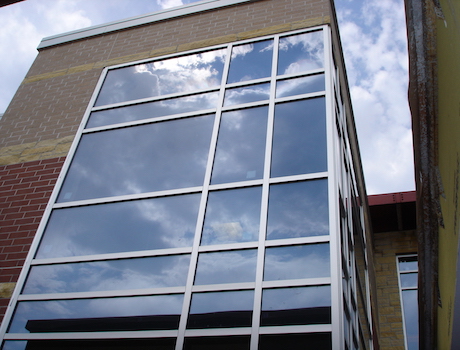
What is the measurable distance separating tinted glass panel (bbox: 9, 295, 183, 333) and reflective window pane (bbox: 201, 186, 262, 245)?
0.80 meters

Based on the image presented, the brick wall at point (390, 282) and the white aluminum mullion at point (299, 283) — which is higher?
the brick wall at point (390, 282)

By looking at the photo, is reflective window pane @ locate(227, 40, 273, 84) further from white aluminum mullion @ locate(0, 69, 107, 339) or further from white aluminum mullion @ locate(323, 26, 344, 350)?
white aluminum mullion @ locate(0, 69, 107, 339)

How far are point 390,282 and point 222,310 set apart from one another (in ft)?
23.5

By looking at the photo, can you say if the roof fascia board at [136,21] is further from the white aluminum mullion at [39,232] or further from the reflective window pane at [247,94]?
the reflective window pane at [247,94]

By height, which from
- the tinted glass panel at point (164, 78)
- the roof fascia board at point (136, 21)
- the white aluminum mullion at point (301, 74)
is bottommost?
the white aluminum mullion at point (301, 74)

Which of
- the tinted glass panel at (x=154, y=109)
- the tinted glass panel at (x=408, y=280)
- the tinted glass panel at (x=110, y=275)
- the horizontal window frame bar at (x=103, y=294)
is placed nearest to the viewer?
the horizontal window frame bar at (x=103, y=294)

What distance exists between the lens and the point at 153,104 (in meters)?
6.98

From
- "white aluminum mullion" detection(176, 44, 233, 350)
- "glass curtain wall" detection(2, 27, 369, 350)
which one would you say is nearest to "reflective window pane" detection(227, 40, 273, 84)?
"glass curtain wall" detection(2, 27, 369, 350)

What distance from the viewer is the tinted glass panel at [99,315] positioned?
188 inches

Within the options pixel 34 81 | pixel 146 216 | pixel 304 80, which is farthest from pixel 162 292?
pixel 34 81

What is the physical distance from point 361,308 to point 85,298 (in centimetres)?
474

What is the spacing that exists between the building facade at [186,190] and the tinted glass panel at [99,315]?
0.06 feet

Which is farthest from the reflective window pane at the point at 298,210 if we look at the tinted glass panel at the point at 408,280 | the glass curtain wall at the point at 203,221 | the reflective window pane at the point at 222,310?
the tinted glass panel at the point at 408,280

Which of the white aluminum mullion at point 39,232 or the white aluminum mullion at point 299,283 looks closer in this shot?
the white aluminum mullion at point 299,283
